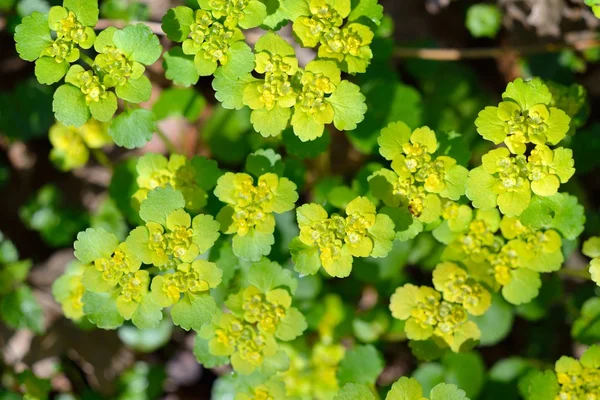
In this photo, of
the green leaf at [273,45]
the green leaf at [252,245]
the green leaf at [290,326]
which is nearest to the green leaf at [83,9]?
the green leaf at [273,45]

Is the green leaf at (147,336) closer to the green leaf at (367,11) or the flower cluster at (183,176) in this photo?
the flower cluster at (183,176)

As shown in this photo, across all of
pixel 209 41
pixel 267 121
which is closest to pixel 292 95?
pixel 267 121

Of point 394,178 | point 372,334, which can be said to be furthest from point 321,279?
point 394,178

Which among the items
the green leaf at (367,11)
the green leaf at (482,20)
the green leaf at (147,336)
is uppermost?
the green leaf at (367,11)

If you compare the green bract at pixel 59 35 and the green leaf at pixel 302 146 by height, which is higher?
the green bract at pixel 59 35

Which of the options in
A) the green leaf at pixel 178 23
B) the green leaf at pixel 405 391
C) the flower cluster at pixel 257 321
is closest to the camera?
the green leaf at pixel 405 391

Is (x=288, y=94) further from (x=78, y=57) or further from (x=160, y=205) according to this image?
(x=78, y=57)

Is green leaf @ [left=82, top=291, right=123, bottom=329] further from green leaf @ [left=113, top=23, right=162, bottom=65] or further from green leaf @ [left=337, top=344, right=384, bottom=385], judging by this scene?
green leaf @ [left=337, top=344, right=384, bottom=385]

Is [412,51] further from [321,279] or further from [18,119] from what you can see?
[18,119]
